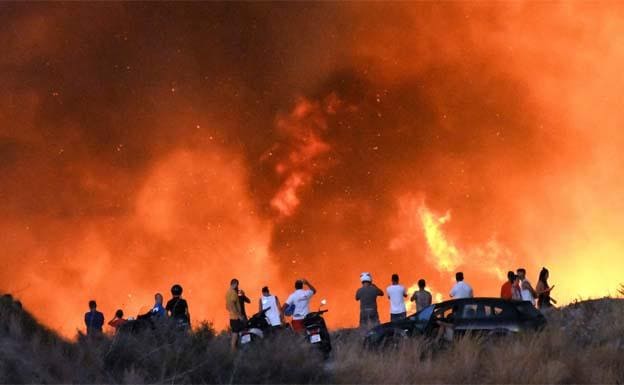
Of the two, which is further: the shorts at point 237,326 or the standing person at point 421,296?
the standing person at point 421,296

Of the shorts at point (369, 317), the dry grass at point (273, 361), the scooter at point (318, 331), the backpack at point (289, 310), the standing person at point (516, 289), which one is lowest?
the dry grass at point (273, 361)

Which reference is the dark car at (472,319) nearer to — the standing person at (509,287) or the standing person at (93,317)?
the standing person at (509,287)

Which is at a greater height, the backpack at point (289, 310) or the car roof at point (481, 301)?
the backpack at point (289, 310)

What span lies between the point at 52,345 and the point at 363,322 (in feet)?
42.7

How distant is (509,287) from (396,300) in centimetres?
278

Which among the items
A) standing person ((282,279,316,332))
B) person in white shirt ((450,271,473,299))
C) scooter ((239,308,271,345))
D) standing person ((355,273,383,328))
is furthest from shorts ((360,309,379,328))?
scooter ((239,308,271,345))

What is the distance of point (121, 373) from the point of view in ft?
43.3

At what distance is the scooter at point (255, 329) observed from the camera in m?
17.9

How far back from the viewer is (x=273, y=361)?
14.6 metres

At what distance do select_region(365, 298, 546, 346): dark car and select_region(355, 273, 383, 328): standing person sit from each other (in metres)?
4.07

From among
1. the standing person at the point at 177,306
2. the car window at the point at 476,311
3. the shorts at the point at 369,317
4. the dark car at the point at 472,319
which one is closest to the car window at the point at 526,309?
the dark car at the point at 472,319

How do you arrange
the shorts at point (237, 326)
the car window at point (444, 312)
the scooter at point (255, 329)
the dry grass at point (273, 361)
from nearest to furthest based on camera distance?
the dry grass at point (273, 361)
the scooter at point (255, 329)
the shorts at point (237, 326)
the car window at point (444, 312)

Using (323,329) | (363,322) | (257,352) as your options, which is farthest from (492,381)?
(363,322)

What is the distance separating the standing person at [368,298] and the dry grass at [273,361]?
691cm
